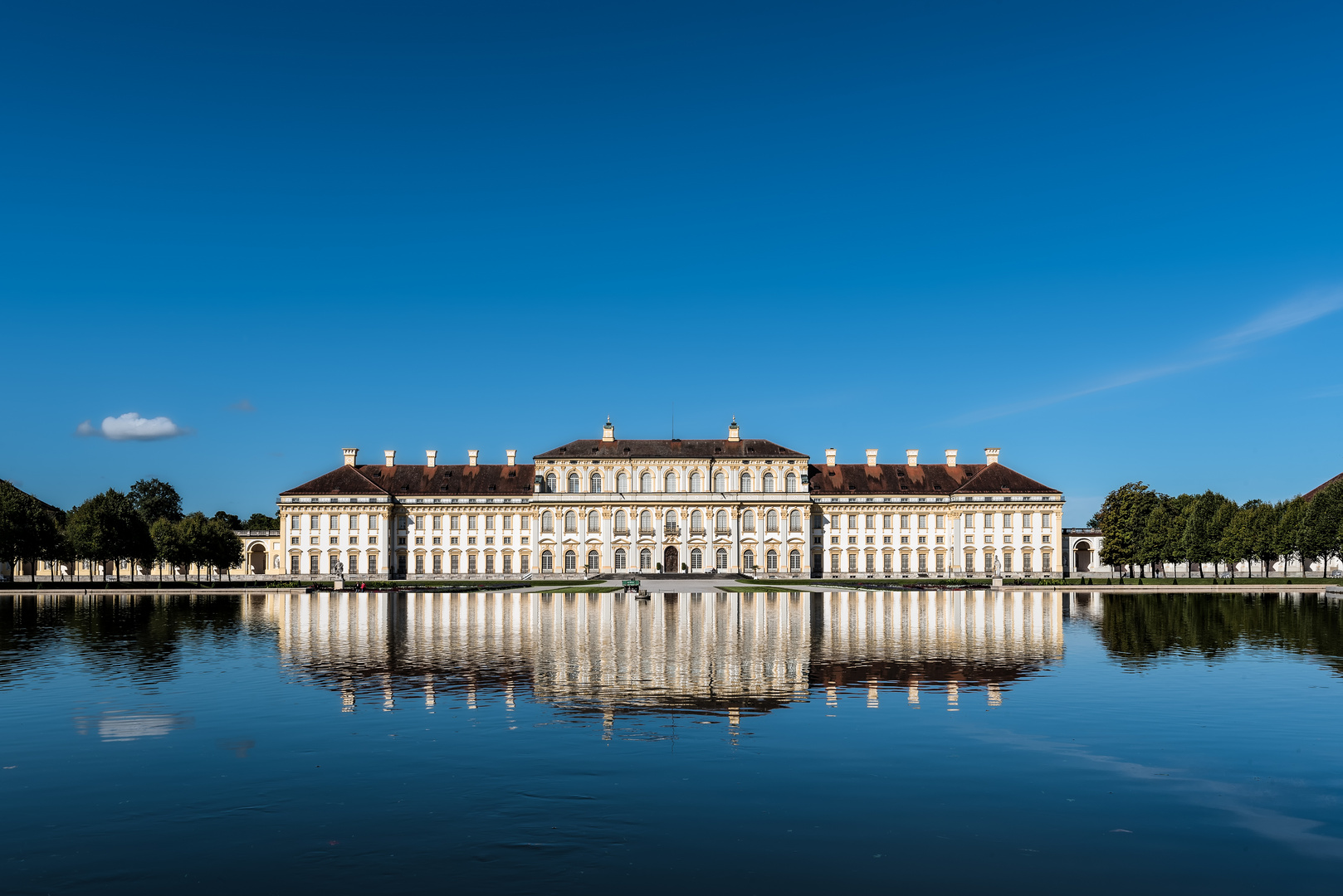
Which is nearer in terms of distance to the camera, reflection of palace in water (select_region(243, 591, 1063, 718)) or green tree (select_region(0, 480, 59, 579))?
reflection of palace in water (select_region(243, 591, 1063, 718))

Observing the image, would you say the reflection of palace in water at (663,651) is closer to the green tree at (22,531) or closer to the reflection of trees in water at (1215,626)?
the reflection of trees in water at (1215,626)

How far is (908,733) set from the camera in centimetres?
1630

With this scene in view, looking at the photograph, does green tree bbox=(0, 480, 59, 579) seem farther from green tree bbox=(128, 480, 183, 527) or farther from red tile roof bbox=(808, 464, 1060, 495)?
red tile roof bbox=(808, 464, 1060, 495)

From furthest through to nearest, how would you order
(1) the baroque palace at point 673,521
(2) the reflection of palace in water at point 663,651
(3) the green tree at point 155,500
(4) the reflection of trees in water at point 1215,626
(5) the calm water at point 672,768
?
(3) the green tree at point 155,500
(1) the baroque palace at point 673,521
(4) the reflection of trees in water at point 1215,626
(2) the reflection of palace in water at point 663,651
(5) the calm water at point 672,768

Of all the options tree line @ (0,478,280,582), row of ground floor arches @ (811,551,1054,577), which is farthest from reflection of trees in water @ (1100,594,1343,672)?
tree line @ (0,478,280,582)

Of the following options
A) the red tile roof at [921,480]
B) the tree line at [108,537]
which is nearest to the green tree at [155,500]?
the tree line at [108,537]

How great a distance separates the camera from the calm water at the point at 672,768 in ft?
33.2

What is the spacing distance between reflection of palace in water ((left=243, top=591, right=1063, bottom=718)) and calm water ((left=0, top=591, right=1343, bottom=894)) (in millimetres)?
189

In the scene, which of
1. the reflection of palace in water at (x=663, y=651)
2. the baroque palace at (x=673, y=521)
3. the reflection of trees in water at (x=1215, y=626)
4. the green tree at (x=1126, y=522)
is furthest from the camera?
the baroque palace at (x=673, y=521)

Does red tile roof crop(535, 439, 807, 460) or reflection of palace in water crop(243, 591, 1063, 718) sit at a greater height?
red tile roof crop(535, 439, 807, 460)

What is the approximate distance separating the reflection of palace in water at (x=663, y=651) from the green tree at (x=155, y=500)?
72.9 meters

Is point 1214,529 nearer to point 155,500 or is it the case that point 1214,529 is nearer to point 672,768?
point 672,768

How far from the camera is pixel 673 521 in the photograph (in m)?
100

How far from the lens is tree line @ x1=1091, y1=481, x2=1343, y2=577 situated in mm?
78125
